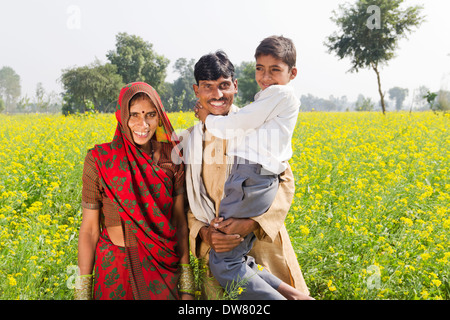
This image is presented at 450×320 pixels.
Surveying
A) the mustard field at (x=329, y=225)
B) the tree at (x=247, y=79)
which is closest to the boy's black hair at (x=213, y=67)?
the mustard field at (x=329, y=225)

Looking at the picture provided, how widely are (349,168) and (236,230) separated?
271cm

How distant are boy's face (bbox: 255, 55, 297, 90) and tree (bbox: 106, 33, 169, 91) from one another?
1229cm

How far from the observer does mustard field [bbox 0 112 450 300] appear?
2227mm

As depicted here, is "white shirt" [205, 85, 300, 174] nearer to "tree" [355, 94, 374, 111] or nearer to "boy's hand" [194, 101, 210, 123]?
"boy's hand" [194, 101, 210, 123]

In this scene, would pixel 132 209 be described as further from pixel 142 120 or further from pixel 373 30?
pixel 373 30

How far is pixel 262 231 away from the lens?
5.92 feet

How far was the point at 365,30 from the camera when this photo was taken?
1711 centimetres

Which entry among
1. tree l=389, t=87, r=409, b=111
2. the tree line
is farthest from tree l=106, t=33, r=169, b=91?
tree l=389, t=87, r=409, b=111

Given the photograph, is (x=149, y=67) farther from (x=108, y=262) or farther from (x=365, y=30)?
(x=108, y=262)

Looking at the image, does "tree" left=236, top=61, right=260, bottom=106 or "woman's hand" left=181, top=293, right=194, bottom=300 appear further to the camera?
"tree" left=236, top=61, right=260, bottom=106

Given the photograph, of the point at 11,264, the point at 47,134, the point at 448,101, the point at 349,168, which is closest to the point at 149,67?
the point at 47,134

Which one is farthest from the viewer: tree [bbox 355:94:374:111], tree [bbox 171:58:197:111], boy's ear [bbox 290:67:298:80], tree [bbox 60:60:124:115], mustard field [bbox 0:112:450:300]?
tree [bbox 355:94:374:111]

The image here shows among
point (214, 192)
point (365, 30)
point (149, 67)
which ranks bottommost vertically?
point (214, 192)

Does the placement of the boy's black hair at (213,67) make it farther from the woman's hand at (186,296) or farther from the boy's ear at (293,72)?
the woman's hand at (186,296)
